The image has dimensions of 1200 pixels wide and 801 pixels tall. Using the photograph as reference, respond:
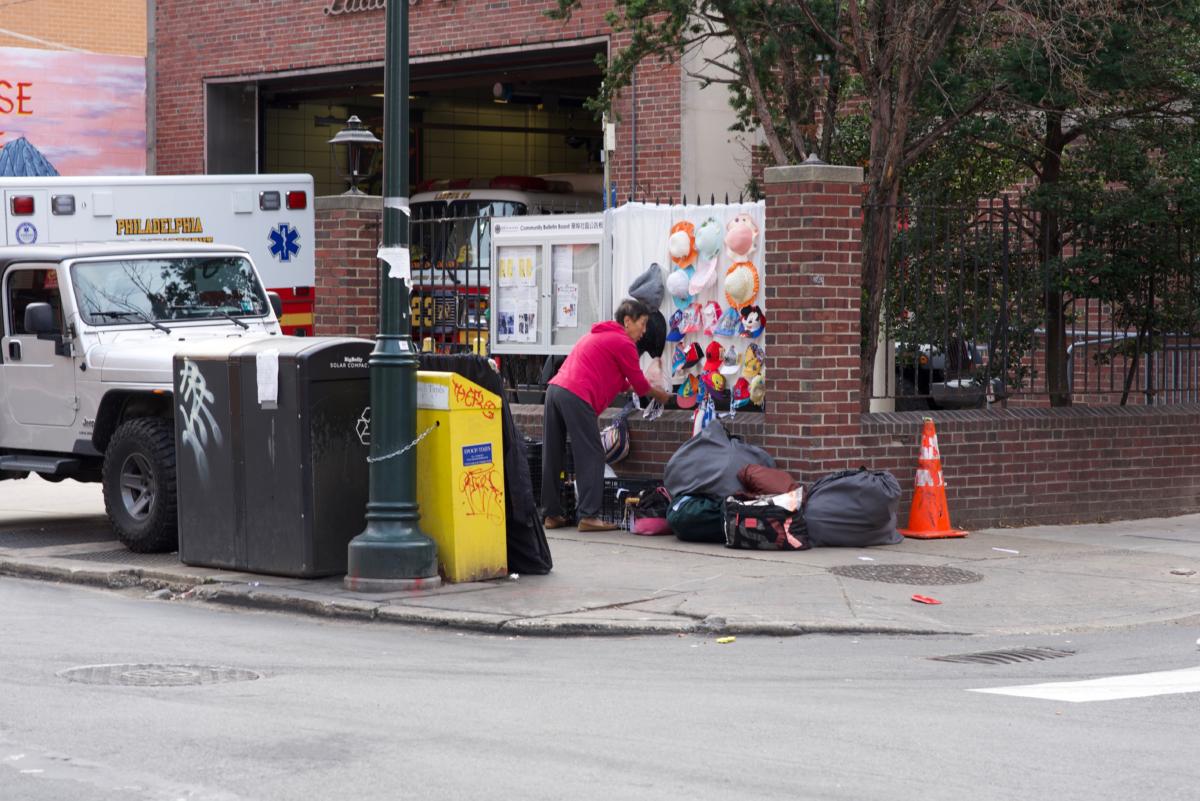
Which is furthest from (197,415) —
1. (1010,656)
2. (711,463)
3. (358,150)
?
(1010,656)

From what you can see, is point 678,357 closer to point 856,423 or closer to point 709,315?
point 709,315

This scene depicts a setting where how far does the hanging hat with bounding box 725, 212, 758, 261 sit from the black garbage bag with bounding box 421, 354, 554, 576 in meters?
3.20

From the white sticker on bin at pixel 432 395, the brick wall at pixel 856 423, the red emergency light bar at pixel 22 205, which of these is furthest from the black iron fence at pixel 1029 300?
the red emergency light bar at pixel 22 205

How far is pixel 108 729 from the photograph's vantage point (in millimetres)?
6484

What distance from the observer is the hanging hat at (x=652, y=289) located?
13703mm

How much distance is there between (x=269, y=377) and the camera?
10430 mm

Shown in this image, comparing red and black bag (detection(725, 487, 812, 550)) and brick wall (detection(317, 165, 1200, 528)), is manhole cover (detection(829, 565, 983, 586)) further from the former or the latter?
brick wall (detection(317, 165, 1200, 528))

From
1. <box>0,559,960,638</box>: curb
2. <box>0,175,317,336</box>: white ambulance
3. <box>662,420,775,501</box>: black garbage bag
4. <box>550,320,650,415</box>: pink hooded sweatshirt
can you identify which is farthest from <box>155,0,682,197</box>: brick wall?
<box>0,559,960,638</box>: curb

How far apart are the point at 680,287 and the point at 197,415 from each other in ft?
14.3

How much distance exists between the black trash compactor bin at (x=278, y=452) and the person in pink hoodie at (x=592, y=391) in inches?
89.5

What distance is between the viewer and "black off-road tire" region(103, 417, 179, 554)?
11.6 metres

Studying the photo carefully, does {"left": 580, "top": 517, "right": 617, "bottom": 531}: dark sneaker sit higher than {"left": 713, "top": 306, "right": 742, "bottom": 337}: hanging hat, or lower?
lower

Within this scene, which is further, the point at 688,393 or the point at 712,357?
the point at 688,393

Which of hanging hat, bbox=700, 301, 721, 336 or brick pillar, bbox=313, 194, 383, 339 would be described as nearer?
hanging hat, bbox=700, 301, 721, 336
